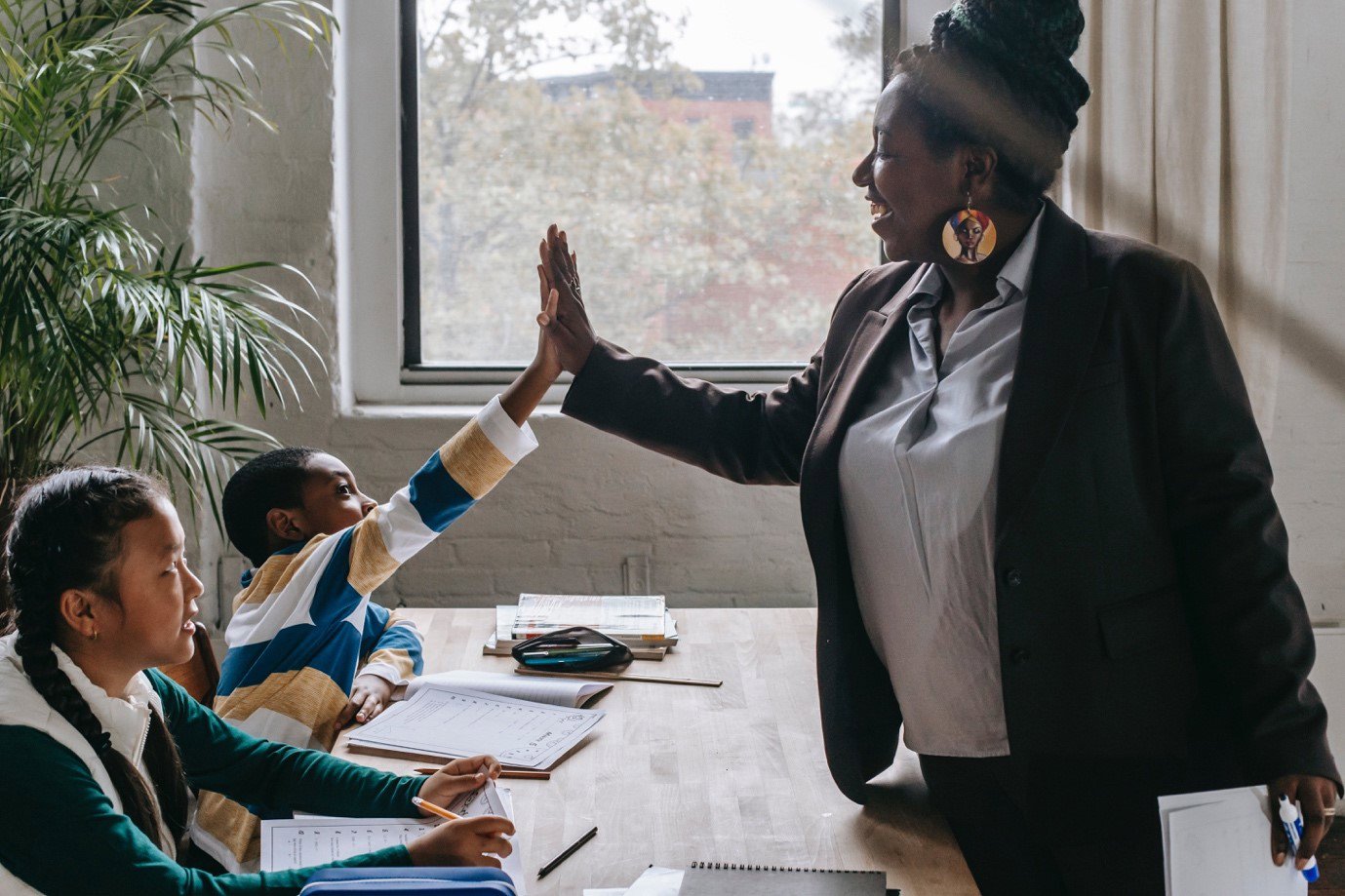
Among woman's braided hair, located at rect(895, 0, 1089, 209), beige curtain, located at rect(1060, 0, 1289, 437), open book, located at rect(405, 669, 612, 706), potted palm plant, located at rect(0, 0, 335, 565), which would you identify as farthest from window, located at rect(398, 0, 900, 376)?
woman's braided hair, located at rect(895, 0, 1089, 209)

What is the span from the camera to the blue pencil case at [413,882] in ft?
3.34

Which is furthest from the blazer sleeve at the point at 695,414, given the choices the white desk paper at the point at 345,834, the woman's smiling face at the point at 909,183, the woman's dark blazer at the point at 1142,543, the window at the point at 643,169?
the window at the point at 643,169

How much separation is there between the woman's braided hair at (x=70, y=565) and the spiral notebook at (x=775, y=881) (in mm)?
582

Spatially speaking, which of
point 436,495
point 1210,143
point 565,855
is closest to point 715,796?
point 565,855

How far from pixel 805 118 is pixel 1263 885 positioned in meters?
2.24

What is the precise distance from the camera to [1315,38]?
279cm

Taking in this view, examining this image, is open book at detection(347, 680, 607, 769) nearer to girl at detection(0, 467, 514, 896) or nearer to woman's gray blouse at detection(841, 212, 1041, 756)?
girl at detection(0, 467, 514, 896)

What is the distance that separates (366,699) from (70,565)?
55 cm

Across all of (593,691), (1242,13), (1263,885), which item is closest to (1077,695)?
(1263,885)

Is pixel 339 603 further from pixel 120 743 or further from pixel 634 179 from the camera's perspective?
pixel 634 179

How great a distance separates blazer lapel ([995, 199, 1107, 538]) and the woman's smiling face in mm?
159

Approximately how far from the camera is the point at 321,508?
1.95 m

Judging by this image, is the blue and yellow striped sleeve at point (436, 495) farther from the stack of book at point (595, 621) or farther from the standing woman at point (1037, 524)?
the standing woman at point (1037, 524)

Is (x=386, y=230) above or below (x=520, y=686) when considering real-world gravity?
above
